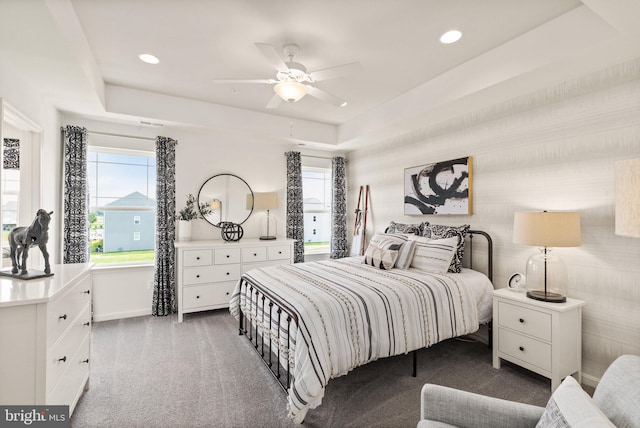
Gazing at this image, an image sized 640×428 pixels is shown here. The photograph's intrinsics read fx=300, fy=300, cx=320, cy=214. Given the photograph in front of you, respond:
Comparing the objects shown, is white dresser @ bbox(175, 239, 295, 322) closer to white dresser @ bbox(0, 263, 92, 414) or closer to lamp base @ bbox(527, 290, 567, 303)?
white dresser @ bbox(0, 263, 92, 414)

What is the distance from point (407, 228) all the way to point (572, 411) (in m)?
3.01

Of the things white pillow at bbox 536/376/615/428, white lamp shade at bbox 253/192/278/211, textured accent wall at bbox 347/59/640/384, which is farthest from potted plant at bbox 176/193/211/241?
white pillow at bbox 536/376/615/428

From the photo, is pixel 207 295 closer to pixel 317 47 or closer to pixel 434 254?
pixel 434 254

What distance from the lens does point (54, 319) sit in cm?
161

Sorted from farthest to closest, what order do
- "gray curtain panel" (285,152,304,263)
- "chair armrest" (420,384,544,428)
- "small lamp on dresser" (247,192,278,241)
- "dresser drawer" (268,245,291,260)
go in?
"gray curtain panel" (285,152,304,263), "small lamp on dresser" (247,192,278,241), "dresser drawer" (268,245,291,260), "chair armrest" (420,384,544,428)

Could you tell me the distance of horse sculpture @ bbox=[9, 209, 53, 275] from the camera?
6.05 ft

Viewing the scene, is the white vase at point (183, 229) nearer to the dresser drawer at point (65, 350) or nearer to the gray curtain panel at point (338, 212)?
the dresser drawer at point (65, 350)

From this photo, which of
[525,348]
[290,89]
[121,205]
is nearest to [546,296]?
[525,348]

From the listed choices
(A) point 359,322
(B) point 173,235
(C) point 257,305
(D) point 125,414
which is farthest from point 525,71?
(B) point 173,235

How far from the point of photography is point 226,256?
3994 mm

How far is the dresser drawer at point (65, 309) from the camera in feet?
5.12

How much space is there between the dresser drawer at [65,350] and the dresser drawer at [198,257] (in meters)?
1.51

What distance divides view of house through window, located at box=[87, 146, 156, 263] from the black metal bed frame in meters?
1.97

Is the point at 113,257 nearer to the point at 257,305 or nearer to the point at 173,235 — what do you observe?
the point at 173,235
